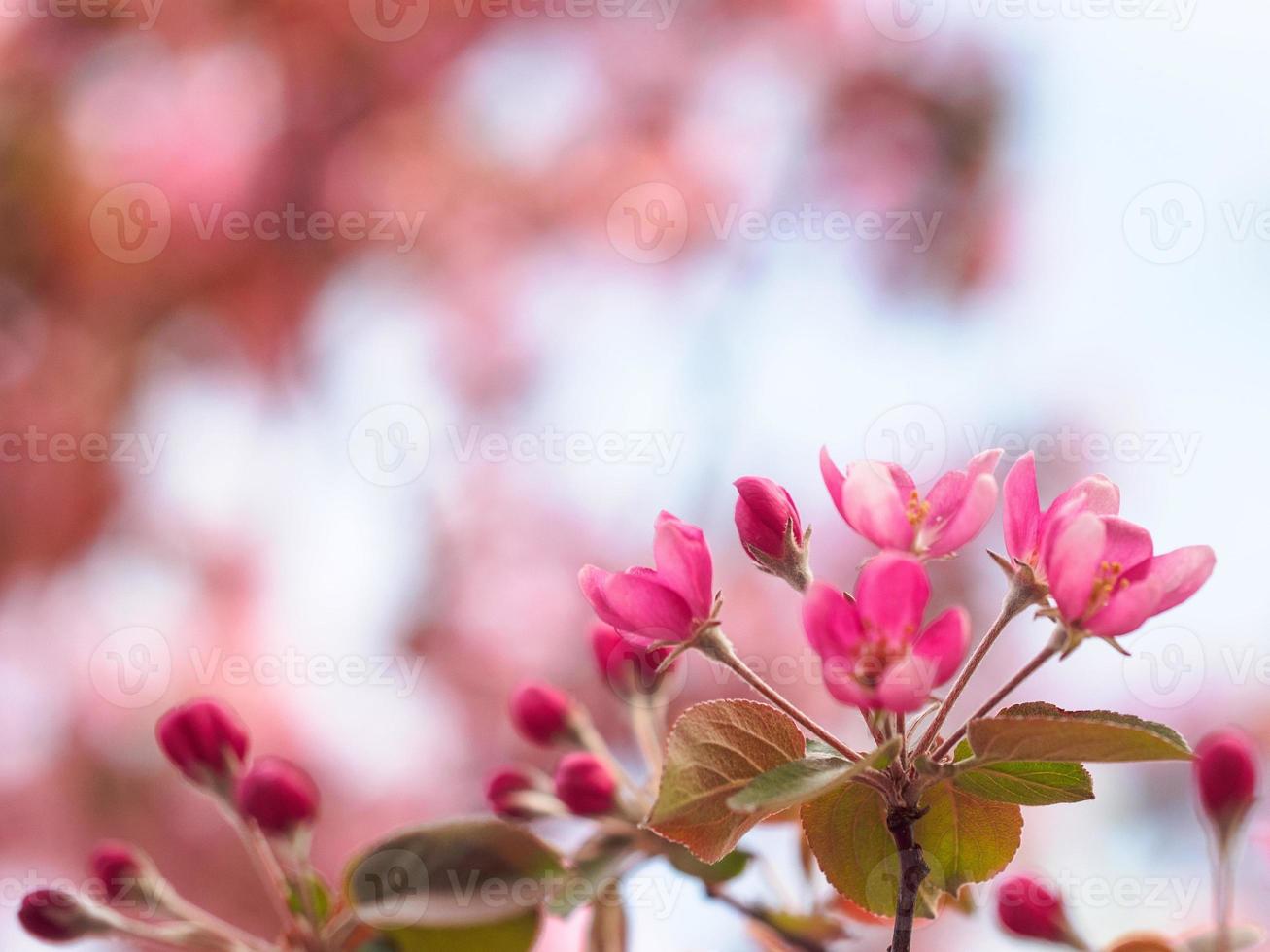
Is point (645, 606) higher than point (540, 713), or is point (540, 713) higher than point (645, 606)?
point (645, 606)

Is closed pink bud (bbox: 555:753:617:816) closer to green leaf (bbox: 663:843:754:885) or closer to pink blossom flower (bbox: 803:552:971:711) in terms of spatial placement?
green leaf (bbox: 663:843:754:885)

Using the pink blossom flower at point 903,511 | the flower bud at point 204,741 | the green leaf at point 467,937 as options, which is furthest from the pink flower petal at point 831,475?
the flower bud at point 204,741

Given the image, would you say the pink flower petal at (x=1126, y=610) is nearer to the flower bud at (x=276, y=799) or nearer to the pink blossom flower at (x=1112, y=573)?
the pink blossom flower at (x=1112, y=573)

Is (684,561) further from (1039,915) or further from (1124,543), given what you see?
(1039,915)

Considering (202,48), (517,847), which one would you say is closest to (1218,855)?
(517,847)

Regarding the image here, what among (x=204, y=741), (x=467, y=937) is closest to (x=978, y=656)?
(x=467, y=937)

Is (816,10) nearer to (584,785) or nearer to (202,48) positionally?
(202,48)

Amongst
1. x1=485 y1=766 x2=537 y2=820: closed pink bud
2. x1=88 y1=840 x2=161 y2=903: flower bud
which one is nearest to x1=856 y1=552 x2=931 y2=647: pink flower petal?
x1=485 y1=766 x2=537 y2=820: closed pink bud
